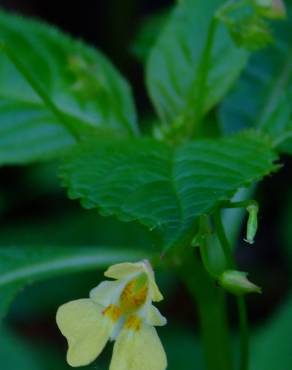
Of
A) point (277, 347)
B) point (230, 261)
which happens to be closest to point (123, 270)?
point (230, 261)

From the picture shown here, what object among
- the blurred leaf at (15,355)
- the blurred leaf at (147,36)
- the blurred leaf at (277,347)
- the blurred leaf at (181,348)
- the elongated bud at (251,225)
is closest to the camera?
the elongated bud at (251,225)

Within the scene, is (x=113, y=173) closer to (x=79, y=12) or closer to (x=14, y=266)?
(x=14, y=266)

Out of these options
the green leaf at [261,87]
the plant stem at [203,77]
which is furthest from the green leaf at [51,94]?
the green leaf at [261,87]

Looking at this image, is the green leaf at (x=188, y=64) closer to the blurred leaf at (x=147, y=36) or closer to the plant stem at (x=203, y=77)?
the plant stem at (x=203, y=77)

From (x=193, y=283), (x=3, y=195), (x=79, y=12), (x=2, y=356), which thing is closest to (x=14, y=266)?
(x=193, y=283)

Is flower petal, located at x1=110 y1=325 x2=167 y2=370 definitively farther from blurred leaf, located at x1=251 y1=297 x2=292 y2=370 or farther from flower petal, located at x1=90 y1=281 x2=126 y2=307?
blurred leaf, located at x1=251 y1=297 x2=292 y2=370

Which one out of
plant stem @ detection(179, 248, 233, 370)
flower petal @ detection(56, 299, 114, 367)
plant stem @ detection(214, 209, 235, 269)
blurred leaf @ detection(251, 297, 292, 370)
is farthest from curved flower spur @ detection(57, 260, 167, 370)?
blurred leaf @ detection(251, 297, 292, 370)
